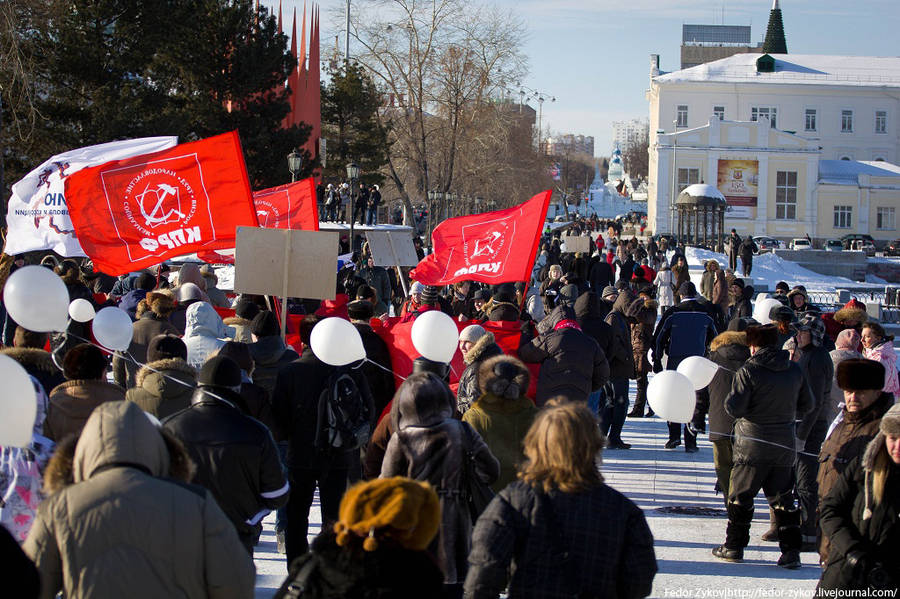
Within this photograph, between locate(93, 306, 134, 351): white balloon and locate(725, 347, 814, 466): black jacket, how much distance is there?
4.01m

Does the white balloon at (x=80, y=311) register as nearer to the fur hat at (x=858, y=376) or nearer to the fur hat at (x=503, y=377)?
the fur hat at (x=503, y=377)

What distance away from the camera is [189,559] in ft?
10.1

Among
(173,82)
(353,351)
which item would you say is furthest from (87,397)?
(173,82)

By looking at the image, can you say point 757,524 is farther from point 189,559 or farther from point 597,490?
point 189,559

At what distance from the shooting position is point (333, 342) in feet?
19.1

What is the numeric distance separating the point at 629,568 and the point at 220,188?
6.13m

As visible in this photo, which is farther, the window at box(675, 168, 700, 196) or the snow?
the window at box(675, 168, 700, 196)

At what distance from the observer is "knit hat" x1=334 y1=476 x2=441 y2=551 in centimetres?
281

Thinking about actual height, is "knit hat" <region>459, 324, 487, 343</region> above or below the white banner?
below

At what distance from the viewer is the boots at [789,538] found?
642 cm

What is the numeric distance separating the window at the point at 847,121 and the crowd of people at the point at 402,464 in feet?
266

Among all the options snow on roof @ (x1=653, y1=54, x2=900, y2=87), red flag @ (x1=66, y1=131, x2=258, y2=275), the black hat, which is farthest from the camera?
snow on roof @ (x1=653, y1=54, x2=900, y2=87)

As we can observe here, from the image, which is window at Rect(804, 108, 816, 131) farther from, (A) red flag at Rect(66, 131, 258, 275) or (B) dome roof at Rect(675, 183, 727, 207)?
(A) red flag at Rect(66, 131, 258, 275)

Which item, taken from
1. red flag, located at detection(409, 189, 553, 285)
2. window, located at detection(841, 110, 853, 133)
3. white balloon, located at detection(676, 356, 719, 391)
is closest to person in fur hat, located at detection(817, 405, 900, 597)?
white balloon, located at detection(676, 356, 719, 391)
